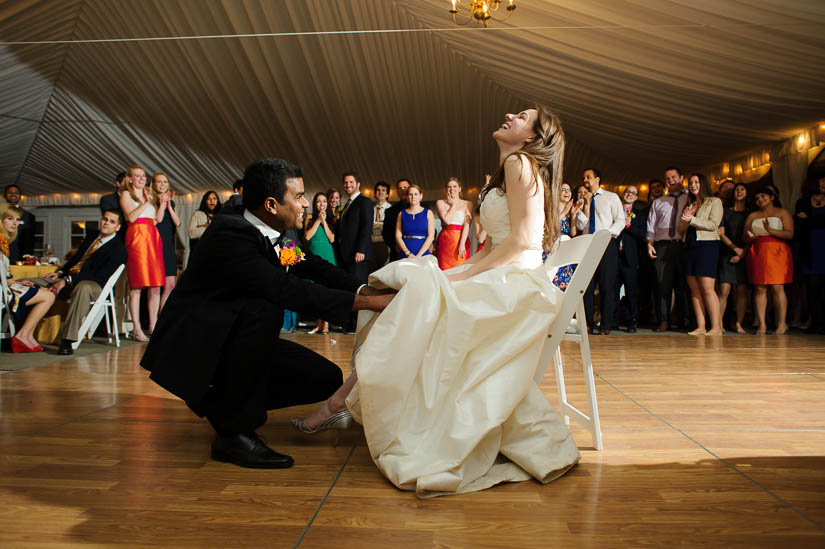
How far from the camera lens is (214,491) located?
166 centimetres

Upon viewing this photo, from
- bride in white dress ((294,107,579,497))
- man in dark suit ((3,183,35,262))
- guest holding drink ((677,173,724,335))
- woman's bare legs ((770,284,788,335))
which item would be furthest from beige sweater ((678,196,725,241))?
man in dark suit ((3,183,35,262))

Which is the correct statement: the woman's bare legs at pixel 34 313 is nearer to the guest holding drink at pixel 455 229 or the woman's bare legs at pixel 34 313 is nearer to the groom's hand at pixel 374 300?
the guest holding drink at pixel 455 229

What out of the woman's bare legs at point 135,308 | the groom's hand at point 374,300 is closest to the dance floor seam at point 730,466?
the groom's hand at point 374,300

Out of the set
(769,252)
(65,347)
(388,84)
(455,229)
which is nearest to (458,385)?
(65,347)

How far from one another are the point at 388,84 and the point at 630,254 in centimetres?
506

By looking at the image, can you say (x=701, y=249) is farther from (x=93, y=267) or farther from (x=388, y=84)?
(x=93, y=267)

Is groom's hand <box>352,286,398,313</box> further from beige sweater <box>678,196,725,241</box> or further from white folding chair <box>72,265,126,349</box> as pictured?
beige sweater <box>678,196,725,241</box>

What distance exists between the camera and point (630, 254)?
6.39 metres

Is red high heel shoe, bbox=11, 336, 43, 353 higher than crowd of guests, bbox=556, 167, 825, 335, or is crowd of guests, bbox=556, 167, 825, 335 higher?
crowd of guests, bbox=556, 167, 825, 335

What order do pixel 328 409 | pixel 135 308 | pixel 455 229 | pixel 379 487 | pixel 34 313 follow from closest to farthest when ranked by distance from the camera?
pixel 379 487, pixel 328 409, pixel 34 313, pixel 135 308, pixel 455 229

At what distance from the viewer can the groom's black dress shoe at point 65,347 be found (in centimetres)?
Answer: 456

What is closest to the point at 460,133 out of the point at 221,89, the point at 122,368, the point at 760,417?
the point at 221,89

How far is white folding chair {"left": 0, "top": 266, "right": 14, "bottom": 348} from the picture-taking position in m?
4.46

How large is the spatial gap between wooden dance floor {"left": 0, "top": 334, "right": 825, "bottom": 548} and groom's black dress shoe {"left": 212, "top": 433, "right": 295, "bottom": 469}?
0.04 m
